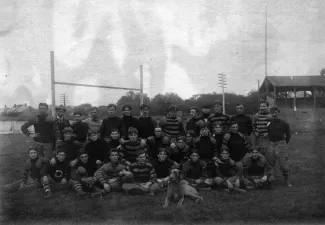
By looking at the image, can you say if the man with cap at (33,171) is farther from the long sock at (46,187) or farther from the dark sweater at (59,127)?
the dark sweater at (59,127)

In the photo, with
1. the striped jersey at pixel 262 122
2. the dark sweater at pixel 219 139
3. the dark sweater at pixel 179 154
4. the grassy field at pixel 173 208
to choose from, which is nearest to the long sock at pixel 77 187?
the grassy field at pixel 173 208

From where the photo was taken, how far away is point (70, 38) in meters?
6.46

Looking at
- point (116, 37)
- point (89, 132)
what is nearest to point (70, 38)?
point (116, 37)

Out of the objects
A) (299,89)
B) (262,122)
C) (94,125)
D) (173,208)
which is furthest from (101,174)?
(299,89)

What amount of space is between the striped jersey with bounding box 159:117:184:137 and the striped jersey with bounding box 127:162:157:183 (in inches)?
37.7

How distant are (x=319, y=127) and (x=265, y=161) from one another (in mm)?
8343

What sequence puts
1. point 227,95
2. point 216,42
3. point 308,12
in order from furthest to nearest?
1. point 227,95
2. point 216,42
3. point 308,12

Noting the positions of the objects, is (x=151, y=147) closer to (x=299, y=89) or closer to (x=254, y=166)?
(x=254, y=166)

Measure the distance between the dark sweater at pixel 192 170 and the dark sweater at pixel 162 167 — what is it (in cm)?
31

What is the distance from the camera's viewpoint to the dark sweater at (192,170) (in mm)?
5426

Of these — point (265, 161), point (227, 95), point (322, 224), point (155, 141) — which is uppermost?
point (227, 95)

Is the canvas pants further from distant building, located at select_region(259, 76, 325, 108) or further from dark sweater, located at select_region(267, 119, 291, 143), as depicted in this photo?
distant building, located at select_region(259, 76, 325, 108)

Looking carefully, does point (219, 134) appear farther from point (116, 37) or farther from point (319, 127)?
point (319, 127)

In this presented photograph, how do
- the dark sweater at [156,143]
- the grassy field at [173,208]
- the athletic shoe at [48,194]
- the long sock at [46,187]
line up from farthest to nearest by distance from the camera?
the dark sweater at [156,143] < the long sock at [46,187] < the athletic shoe at [48,194] < the grassy field at [173,208]
